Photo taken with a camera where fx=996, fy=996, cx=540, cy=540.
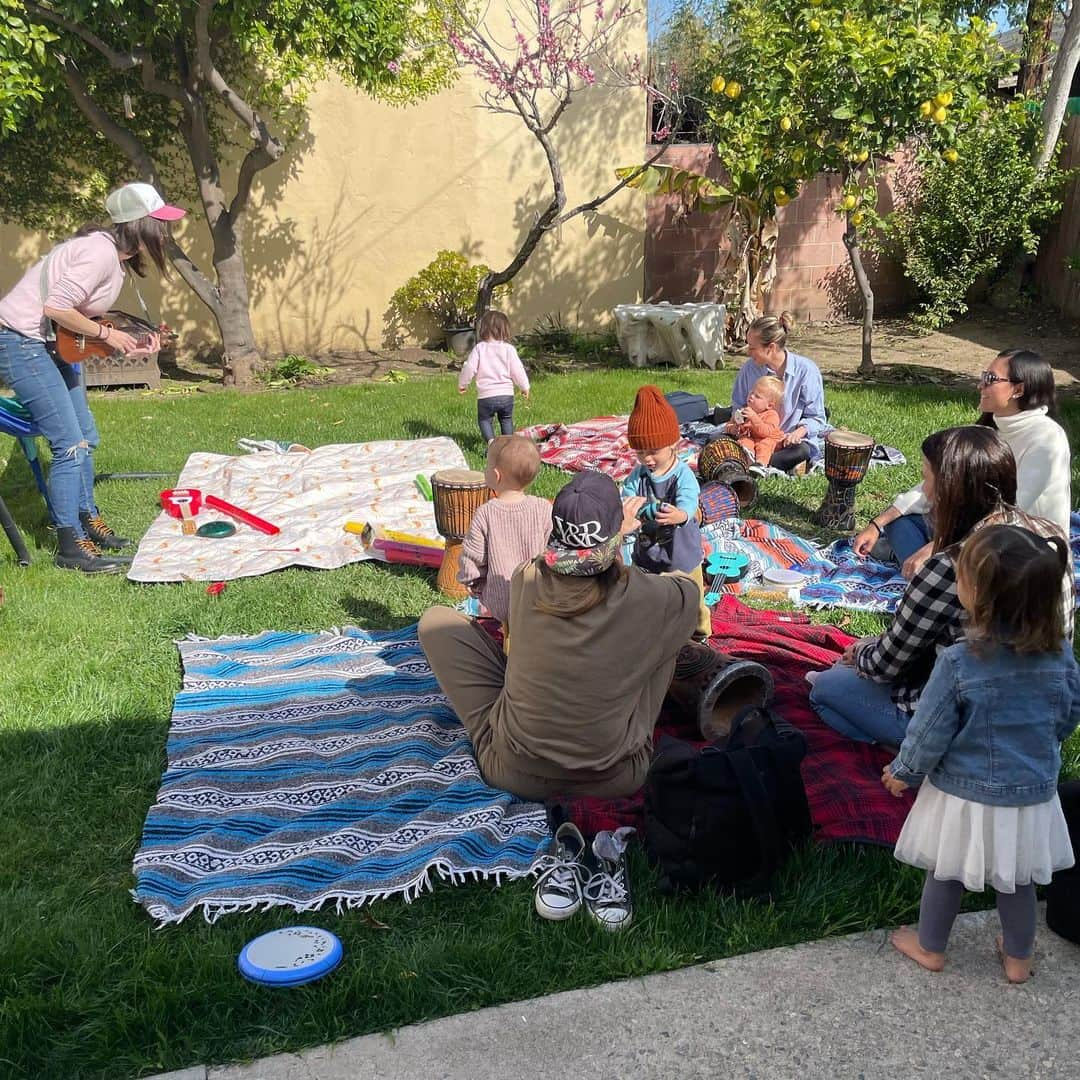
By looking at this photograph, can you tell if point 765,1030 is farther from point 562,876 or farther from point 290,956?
point 290,956

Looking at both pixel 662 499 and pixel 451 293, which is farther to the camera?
pixel 451 293

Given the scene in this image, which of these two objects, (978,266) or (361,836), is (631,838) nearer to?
(361,836)

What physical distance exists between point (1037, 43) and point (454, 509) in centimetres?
1351

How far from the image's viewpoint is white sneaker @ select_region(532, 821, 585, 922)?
10.1ft

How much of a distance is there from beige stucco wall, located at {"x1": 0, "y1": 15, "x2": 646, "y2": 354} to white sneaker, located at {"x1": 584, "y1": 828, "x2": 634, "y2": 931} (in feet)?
37.5

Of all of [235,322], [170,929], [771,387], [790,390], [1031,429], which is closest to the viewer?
[170,929]

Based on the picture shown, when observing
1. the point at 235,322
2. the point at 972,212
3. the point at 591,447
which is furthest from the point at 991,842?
the point at 972,212

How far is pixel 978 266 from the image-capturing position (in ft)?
44.2

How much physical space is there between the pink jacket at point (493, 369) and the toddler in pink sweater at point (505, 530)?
3.21 metres

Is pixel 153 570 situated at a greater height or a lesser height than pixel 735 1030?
greater

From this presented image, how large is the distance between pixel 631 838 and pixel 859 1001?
35.4 inches

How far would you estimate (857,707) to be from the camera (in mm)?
3895

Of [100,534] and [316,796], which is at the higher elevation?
[100,534]

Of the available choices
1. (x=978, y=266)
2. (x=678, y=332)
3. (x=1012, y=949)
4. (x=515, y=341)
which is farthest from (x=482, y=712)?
(x=978, y=266)
